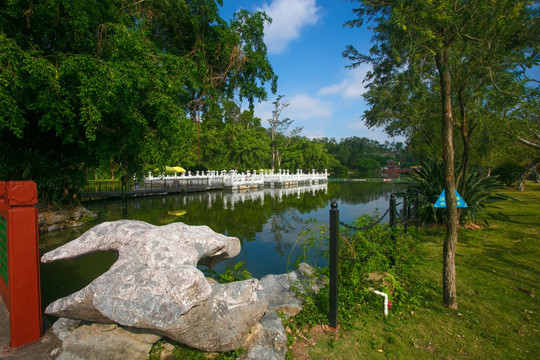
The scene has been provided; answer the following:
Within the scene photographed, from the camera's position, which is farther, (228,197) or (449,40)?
(228,197)

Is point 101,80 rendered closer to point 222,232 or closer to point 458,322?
point 222,232

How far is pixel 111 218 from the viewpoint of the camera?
11.5m

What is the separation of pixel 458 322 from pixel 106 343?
3.68m

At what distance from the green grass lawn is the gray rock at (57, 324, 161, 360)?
1.44 metres

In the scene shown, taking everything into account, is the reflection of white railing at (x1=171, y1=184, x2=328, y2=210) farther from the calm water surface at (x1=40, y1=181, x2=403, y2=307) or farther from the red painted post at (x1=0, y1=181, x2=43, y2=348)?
the red painted post at (x1=0, y1=181, x2=43, y2=348)

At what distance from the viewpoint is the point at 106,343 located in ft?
8.30

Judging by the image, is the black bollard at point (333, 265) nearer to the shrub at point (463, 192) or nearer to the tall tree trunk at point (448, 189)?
the tall tree trunk at point (448, 189)

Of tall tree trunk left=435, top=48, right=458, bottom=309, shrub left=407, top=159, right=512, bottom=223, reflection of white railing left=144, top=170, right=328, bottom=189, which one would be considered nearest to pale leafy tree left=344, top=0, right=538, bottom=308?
tall tree trunk left=435, top=48, right=458, bottom=309

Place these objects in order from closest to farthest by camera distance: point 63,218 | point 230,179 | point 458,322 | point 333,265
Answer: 1. point 333,265
2. point 458,322
3. point 63,218
4. point 230,179

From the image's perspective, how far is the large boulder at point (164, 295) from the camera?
2219mm

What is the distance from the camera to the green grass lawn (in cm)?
272

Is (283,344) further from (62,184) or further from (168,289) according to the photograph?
(62,184)

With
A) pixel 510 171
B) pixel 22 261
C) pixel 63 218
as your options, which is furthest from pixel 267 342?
pixel 510 171

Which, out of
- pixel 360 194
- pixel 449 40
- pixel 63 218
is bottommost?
pixel 360 194
